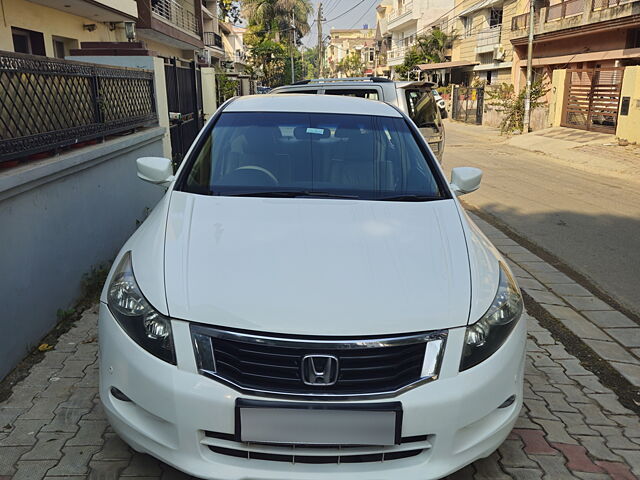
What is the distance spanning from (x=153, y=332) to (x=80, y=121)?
3.58 m

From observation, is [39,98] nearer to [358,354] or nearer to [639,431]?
[358,354]

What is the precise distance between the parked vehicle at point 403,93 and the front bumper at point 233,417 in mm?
6361

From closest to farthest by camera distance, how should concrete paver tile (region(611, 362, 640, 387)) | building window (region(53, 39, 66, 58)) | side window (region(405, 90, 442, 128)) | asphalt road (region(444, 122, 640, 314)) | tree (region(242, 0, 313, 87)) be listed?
concrete paver tile (region(611, 362, 640, 387))
asphalt road (region(444, 122, 640, 314))
side window (region(405, 90, 442, 128))
building window (region(53, 39, 66, 58))
tree (region(242, 0, 313, 87))

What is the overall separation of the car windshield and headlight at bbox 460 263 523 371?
0.83 meters

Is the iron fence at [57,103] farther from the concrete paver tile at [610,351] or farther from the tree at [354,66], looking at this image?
the tree at [354,66]

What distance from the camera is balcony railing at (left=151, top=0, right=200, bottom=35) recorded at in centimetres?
2298

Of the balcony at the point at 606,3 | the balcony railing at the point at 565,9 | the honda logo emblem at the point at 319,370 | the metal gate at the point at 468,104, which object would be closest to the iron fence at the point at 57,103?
the honda logo emblem at the point at 319,370

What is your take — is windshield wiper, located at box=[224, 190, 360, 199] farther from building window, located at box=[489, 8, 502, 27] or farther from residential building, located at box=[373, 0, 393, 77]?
residential building, located at box=[373, 0, 393, 77]

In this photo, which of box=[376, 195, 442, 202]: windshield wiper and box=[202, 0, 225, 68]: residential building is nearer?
box=[376, 195, 442, 202]: windshield wiper

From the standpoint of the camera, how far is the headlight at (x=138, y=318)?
2.19m

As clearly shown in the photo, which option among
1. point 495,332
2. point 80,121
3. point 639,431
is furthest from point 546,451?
point 80,121

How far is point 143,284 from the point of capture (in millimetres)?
2371

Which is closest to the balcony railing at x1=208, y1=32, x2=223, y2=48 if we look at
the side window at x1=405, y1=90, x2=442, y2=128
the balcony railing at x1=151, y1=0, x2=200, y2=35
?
the balcony railing at x1=151, y1=0, x2=200, y2=35

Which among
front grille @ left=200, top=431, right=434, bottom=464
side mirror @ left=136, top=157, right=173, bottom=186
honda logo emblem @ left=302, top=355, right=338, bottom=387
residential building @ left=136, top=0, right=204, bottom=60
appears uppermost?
residential building @ left=136, top=0, right=204, bottom=60
